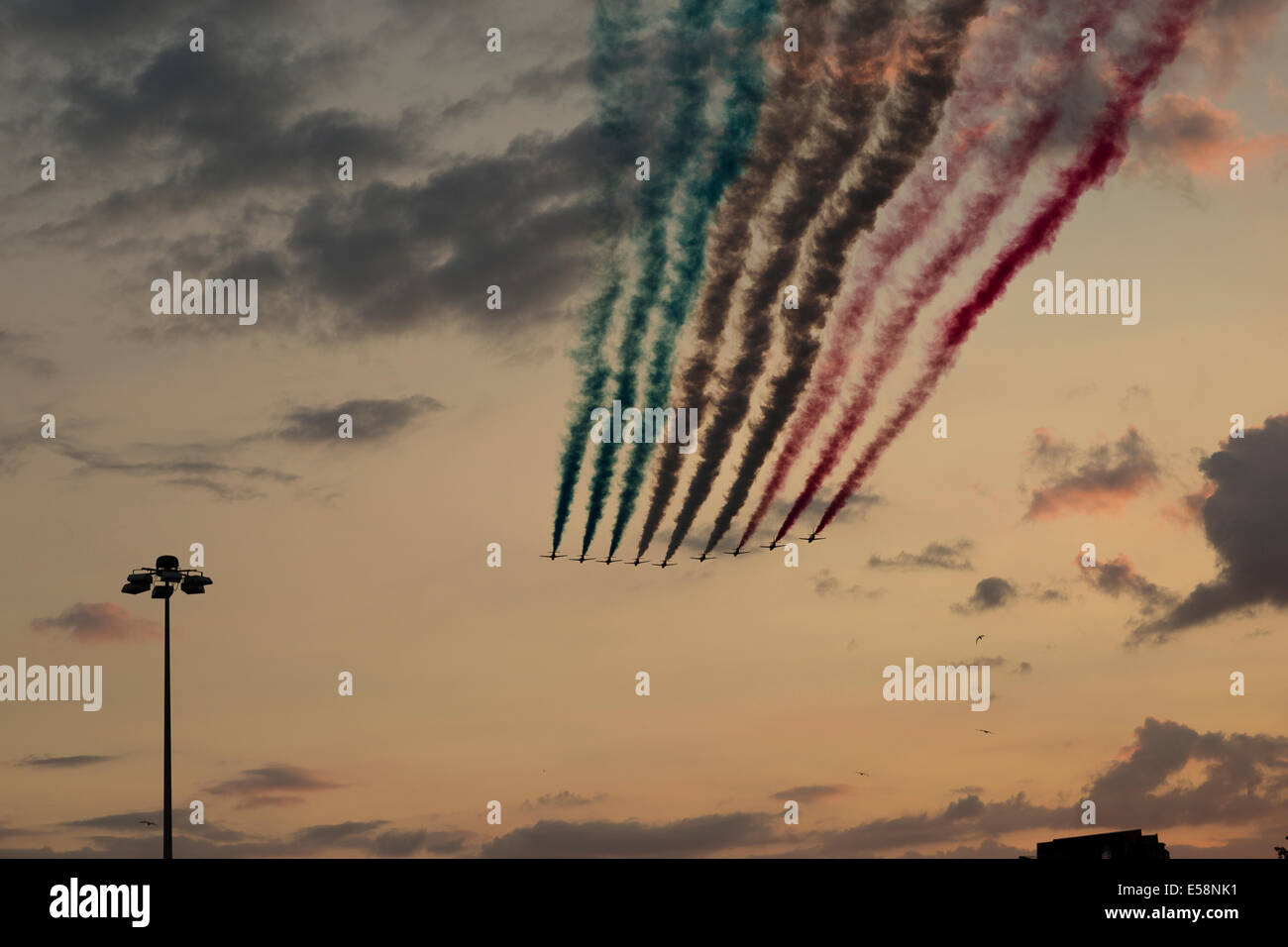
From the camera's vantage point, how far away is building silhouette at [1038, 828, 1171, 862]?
96812mm

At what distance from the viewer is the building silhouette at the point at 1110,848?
318ft

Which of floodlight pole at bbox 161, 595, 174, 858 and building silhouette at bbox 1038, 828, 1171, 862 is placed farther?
building silhouette at bbox 1038, 828, 1171, 862

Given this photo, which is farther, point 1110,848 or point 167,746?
point 1110,848

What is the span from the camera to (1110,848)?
323 feet

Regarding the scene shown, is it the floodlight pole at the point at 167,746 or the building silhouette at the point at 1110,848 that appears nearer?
the floodlight pole at the point at 167,746
